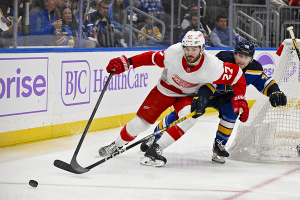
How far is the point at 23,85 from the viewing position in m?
4.02

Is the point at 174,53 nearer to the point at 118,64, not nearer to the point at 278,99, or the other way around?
the point at 118,64

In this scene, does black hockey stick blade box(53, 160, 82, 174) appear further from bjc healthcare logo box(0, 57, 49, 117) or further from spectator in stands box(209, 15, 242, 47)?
spectator in stands box(209, 15, 242, 47)

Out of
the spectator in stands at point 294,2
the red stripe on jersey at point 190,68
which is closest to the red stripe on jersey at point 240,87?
the red stripe on jersey at point 190,68

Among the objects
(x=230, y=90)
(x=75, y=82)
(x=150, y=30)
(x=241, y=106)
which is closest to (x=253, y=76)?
(x=230, y=90)

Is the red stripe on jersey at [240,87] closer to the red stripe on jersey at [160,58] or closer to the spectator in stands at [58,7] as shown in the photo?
the red stripe on jersey at [160,58]

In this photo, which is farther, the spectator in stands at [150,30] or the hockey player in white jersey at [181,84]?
the spectator in stands at [150,30]

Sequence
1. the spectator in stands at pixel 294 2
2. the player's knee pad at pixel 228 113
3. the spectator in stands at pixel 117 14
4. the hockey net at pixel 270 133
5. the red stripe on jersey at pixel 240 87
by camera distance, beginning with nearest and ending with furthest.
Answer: the red stripe on jersey at pixel 240 87 < the player's knee pad at pixel 228 113 < the hockey net at pixel 270 133 < the spectator in stands at pixel 117 14 < the spectator in stands at pixel 294 2

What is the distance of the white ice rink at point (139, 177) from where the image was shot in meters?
2.71

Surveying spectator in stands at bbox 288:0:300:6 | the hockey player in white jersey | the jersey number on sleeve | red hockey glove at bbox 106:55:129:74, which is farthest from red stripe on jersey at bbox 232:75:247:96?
spectator in stands at bbox 288:0:300:6

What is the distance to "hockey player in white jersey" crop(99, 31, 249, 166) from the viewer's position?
10.7ft

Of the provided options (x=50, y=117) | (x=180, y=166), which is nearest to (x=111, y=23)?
(x=50, y=117)

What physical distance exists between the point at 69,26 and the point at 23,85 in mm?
943

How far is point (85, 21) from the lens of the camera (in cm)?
484

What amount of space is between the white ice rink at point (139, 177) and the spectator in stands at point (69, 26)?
1.16 m
